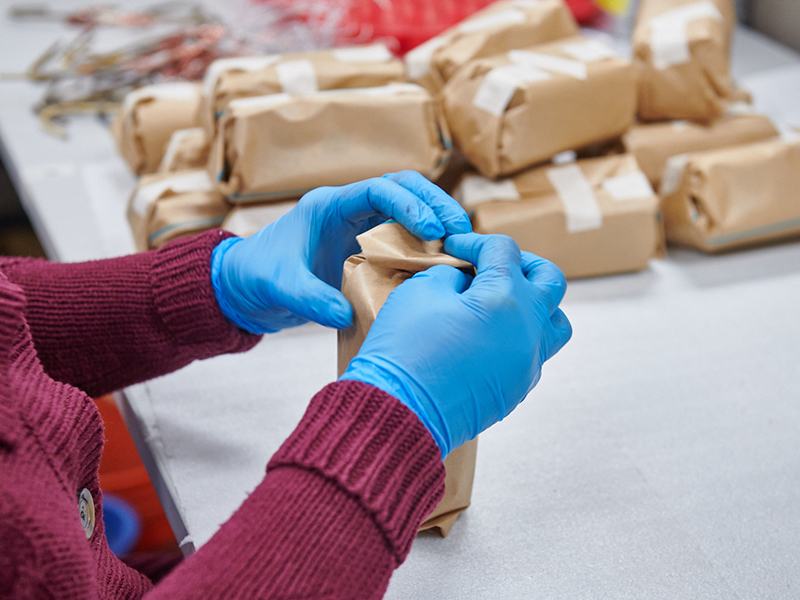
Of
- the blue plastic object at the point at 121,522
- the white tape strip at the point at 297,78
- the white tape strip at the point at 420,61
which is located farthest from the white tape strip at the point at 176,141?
the blue plastic object at the point at 121,522

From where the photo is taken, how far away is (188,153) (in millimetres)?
1575

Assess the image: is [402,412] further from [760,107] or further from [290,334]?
[760,107]

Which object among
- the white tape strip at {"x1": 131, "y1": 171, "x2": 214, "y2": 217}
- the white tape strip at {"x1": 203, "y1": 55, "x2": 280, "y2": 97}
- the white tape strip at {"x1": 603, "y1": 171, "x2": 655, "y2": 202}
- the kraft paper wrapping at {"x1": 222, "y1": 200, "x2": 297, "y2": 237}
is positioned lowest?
the white tape strip at {"x1": 603, "y1": 171, "x2": 655, "y2": 202}

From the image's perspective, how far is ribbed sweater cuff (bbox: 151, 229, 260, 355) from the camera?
1.08 metres

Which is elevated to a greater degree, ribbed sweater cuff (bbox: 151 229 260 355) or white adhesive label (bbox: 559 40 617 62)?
white adhesive label (bbox: 559 40 617 62)

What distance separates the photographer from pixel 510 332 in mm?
854

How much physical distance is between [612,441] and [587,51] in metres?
0.72

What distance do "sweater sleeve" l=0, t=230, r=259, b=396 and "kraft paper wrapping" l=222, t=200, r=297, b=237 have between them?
0.92 ft

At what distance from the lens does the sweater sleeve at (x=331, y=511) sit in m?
0.70

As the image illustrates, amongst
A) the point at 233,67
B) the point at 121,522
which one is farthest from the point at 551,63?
the point at 121,522

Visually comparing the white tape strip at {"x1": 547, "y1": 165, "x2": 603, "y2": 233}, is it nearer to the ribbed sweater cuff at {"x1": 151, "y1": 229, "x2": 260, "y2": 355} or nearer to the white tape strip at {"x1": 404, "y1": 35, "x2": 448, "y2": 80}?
the white tape strip at {"x1": 404, "y1": 35, "x2": 448, "y2": 80}

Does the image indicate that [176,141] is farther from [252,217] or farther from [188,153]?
[252,217]

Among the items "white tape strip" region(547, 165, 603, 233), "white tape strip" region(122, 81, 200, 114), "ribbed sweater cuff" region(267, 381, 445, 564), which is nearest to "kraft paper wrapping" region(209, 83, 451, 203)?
"white tape strip" region(547, 165, 603, 233)

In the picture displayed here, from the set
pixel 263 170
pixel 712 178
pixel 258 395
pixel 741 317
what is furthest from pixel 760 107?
pixel 258 395
